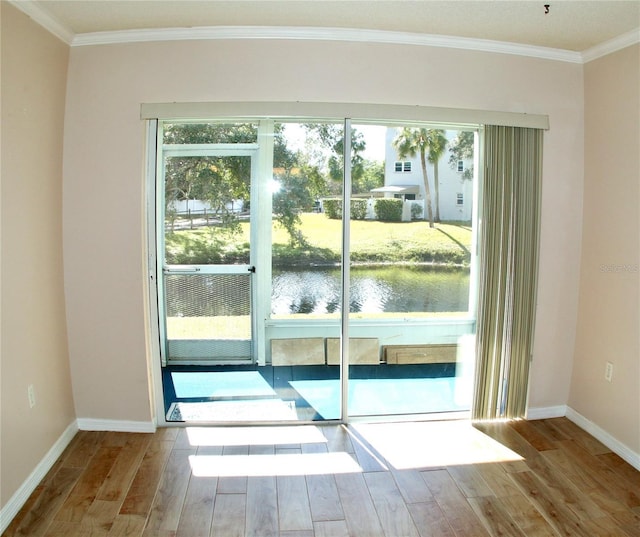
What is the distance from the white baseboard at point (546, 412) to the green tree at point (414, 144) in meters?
1.71

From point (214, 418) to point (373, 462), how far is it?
112 centimetres

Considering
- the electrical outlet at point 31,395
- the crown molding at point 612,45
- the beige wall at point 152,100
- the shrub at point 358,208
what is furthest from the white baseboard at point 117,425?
the crown molding at point 612,45

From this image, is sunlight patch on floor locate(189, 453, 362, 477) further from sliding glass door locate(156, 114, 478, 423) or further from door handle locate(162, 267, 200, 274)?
door handle locate(162, 267, 200, 274)

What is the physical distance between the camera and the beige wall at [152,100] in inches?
107

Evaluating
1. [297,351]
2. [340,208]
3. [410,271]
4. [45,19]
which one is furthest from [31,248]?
[410,271]

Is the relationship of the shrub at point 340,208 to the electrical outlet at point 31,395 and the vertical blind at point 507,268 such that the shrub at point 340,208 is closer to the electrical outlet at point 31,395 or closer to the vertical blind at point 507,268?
the vertical blind at point 507,268

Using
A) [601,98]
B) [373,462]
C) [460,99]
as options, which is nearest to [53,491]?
[373,462]

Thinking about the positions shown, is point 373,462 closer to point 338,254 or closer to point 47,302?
point 338,254

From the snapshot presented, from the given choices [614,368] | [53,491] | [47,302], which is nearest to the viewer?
[53,491]

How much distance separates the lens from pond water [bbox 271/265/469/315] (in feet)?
9.78

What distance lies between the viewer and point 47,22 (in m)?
2.44

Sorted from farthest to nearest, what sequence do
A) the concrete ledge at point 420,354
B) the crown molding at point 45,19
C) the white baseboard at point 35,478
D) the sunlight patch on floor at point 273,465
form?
the concrete ledge at point 420,354, the sunlight patch on floor at point 273,465, the crown molding at point 45,19, the white baseboard at point 35,478

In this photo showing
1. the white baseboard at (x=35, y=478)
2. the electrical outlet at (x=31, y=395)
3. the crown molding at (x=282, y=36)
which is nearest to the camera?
the white baseboard at (x=35, y=478)

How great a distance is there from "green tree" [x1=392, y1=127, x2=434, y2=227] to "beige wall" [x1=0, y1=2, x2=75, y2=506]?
206cm
